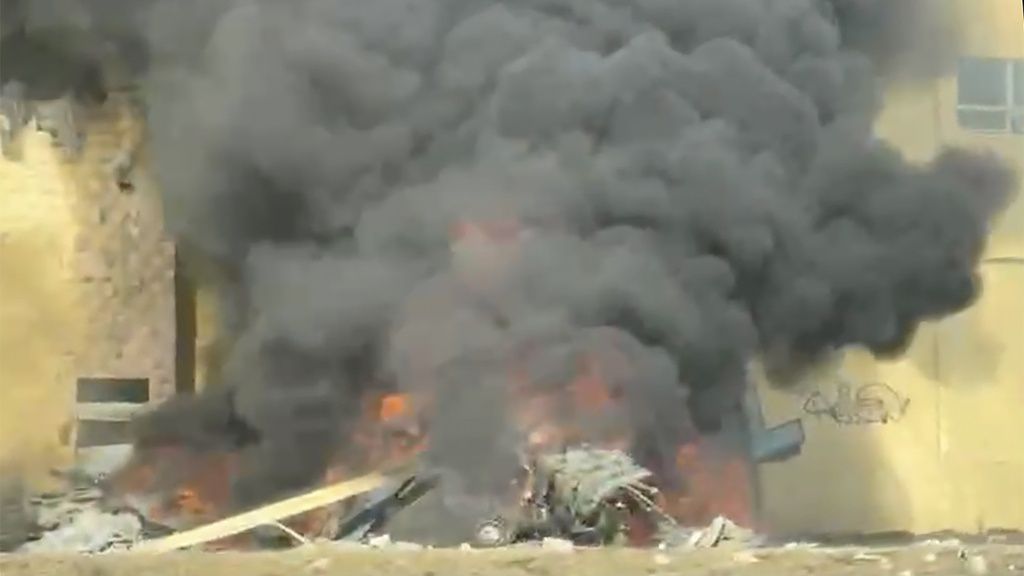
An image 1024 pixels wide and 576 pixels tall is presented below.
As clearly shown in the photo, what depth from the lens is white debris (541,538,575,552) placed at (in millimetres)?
6505

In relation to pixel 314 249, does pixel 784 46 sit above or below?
above

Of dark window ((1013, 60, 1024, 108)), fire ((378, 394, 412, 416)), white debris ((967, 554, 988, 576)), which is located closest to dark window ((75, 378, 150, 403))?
fire ((378, 394, 412, 416))

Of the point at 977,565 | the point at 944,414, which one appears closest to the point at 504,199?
the point at 977,565

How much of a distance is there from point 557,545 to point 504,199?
2176mm

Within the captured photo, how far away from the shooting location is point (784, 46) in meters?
9.34

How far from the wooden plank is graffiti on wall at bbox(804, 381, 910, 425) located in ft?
14.4

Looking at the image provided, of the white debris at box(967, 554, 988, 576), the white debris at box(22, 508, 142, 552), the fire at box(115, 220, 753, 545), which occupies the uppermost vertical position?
the fire at box(115, 220, 753, 545)

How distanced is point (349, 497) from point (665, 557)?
2.07 m

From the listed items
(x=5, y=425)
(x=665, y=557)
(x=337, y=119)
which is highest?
(x=337, y=119)

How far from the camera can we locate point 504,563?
619 centimetres

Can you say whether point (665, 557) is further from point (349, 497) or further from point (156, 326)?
point (156, 326)

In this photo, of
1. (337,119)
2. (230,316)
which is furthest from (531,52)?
(230,316)

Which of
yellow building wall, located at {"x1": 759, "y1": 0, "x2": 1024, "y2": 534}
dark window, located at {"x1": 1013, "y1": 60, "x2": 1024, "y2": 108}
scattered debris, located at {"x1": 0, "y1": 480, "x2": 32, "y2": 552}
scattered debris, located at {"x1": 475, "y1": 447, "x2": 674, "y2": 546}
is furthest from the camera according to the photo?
dark window, located at {"x1": 1013, "y1": 60, "x2": 1024, "y2": 108}

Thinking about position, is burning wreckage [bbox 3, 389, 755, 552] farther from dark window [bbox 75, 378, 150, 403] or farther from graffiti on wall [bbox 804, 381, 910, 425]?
graffiti on wall [bbox 804, 381, 910, 425]
